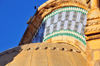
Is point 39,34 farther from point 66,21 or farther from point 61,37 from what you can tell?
point 61,37

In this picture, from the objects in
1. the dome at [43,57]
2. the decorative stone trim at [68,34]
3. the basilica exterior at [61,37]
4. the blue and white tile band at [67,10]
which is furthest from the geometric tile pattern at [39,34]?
the dome at [43,57]

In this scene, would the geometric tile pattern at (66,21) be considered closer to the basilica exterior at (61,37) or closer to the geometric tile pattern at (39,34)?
the basilica exterior at (61,37)

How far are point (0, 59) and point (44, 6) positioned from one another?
639 cm

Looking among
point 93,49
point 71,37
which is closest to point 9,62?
point 93,49

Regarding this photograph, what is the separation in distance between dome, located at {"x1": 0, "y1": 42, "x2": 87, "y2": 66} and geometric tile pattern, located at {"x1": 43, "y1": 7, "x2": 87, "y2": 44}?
2234 millimetres

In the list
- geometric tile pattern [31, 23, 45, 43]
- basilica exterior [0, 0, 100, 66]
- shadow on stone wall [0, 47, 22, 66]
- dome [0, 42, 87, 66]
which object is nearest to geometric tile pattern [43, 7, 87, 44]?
basilica exterior [0, 0, 100, 66]

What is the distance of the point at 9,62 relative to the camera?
340 inches

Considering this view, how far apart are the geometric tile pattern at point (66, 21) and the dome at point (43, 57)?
223 centimetres

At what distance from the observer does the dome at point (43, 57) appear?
8.31 m

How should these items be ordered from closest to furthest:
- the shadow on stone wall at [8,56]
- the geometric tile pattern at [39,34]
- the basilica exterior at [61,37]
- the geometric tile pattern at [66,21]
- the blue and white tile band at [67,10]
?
the basilica exterior at [61,37] → the shadow on stone wall at [8,56] → the geometric tile pattern at [66,21] → the blue and white tile band at [67,10] → the geometric tile pattern at [39,34]

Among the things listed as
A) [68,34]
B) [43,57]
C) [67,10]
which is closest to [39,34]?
[67,10]

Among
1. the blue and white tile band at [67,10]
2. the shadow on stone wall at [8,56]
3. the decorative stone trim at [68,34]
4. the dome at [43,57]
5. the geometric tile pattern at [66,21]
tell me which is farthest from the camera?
the blue and white tile band at [67,10]

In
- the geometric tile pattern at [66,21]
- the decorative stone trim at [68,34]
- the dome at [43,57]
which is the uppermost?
the geometric tile pattern at [66,21]

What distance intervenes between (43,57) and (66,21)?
4.93 meters
